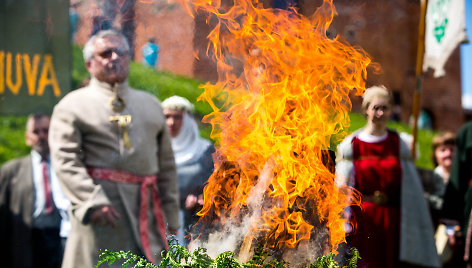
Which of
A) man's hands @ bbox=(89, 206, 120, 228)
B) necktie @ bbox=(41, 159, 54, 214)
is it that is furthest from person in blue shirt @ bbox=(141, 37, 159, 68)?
necktie @ bbox=(41, 159, 54, 214)

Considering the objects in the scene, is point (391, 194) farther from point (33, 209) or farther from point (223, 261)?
point (33, 209)

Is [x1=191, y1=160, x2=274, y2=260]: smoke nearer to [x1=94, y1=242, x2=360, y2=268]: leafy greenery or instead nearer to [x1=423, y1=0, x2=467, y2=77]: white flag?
[x1=94, y1=242, x2=360, y2=268]: leafy greenery

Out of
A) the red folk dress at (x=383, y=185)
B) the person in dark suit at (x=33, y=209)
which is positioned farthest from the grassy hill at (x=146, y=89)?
the person in dark suit at (x=33, y=209)

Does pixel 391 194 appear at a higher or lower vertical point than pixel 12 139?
lower

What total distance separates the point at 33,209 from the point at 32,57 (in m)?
1.36

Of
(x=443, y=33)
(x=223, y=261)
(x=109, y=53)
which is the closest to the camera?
(x=223, y=261)

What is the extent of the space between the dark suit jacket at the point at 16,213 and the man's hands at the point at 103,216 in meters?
1.67

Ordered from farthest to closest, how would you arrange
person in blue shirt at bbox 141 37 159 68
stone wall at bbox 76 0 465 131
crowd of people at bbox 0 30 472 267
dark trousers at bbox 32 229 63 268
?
dark trousers at bbox 32 229 63 268 → person in blue shirt at bbox 141 37 159 68 → crowd of people at bbox 0 30 472 267 → stone wall at bbox 76 0 465 131

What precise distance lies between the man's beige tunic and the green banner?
5.60 ft

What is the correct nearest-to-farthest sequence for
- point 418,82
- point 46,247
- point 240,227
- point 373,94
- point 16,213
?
point 240,227 → point 373,94 → point 46,247 → point 16,213 → point 418,82

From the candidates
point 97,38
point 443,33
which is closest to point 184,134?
point 97,38

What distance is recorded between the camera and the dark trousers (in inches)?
177

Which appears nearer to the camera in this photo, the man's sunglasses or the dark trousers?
the man's sunglasses

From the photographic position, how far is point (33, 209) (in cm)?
459
